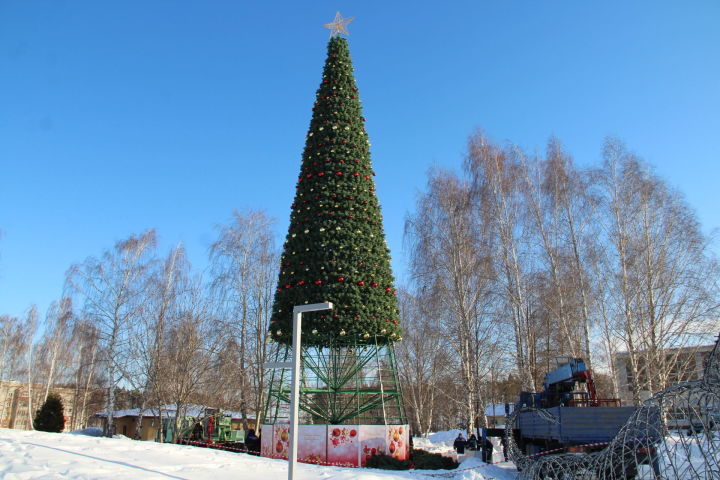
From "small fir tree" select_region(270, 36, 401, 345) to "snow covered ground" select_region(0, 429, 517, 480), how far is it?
4267 millimetres

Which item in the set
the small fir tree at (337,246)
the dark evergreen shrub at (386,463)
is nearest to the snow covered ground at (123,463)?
the dark evergreen shrub at (386,463)

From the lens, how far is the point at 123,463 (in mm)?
8305

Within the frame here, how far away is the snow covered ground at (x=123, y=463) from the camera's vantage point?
7191mm

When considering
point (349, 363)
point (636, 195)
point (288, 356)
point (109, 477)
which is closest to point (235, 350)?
point (288, 356)

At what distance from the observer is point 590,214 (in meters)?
21.0

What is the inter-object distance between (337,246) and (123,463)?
781 centimetres

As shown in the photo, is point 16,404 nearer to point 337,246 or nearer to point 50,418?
point 50,418

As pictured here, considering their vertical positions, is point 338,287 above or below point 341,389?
above

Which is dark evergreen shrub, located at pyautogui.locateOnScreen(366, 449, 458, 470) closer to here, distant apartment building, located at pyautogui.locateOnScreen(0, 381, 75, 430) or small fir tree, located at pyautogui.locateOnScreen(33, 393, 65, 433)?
→ small fir tree, located at pyautogui.locateOnScreen(33, 393, 65, 433)

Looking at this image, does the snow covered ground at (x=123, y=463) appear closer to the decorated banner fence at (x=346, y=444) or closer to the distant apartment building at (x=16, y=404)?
the decorated banner fence at (x=346, y=444)

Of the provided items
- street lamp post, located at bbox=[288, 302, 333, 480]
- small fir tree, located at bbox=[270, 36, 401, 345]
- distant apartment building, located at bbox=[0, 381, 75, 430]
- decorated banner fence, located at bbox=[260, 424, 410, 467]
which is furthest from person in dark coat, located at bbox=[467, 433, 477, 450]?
distant apartment building, located at bbox=[0, 381, 75, 430]

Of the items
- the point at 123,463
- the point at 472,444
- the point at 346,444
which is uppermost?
the point at 123,463

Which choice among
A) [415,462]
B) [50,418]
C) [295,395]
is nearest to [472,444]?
[415,462]

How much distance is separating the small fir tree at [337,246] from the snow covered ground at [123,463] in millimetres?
4267
